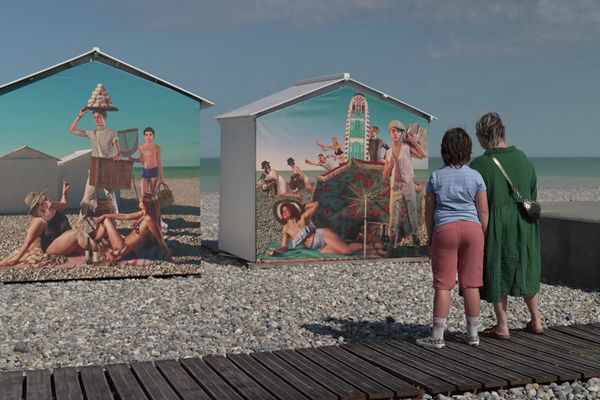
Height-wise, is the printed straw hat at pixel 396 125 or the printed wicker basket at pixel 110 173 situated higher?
the printed straw hat at pixel 396 125

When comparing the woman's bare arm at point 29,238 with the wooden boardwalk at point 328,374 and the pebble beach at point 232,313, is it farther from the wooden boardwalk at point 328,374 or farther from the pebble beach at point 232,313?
the wooden boardwalk at point 328,374

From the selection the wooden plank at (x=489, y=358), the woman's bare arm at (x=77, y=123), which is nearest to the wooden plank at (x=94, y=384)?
the wooden plank at (x=489, y=358)

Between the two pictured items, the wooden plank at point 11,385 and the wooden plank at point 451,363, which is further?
the wooden plank at point 451,363

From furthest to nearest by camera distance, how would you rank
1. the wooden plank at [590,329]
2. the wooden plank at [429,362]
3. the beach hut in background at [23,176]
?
the beach hut in background at [23,176] < the wooden plank at [590,329] < the wooden plank at [429,362]

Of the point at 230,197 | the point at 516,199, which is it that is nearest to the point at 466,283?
the point at 516,199

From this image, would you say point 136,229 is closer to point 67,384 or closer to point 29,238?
point 29,238

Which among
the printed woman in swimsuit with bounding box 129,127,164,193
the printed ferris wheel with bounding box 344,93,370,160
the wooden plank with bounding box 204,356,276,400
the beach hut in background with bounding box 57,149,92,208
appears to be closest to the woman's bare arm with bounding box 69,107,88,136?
the beach hut in background with bounding box 57,149,92,208

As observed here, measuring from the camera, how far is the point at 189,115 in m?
12.6

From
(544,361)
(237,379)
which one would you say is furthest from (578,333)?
(237,379)

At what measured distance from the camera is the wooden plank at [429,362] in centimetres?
638

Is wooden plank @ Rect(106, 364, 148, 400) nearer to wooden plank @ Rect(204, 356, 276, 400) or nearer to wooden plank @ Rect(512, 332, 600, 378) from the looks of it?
wooden plank @ Rect(204, 356, 276, 400)

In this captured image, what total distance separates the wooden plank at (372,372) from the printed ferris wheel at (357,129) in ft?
21.0

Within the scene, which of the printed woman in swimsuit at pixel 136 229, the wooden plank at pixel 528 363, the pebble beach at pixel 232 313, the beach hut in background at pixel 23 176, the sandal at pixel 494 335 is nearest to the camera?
the wooden plank at pixel 528 363

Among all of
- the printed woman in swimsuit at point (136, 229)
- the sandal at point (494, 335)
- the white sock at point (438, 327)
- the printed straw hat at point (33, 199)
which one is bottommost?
the sandal at point (494, 335)
